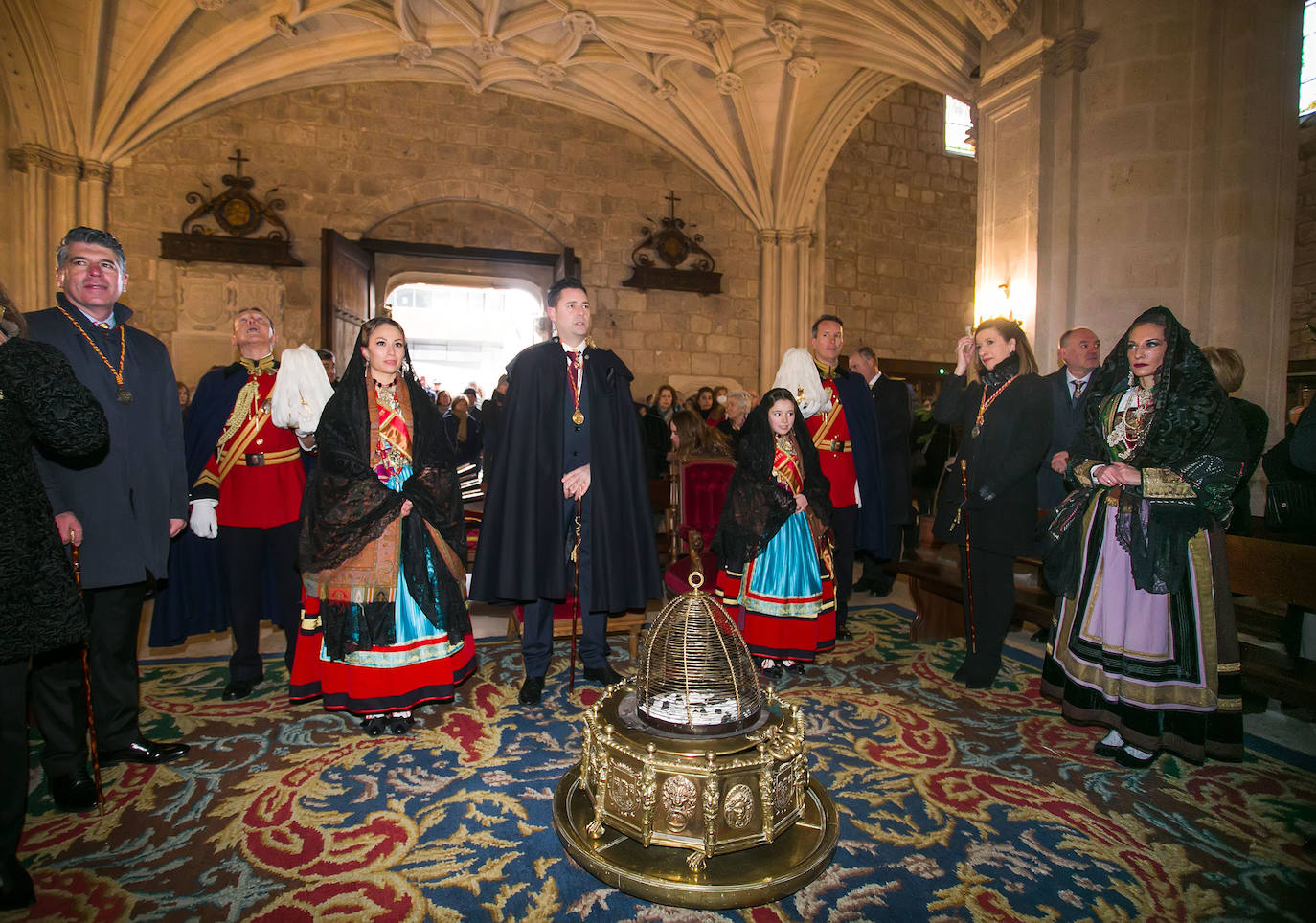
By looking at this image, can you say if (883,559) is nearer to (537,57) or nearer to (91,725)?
(91,725)

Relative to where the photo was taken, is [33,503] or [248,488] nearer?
[33,503]

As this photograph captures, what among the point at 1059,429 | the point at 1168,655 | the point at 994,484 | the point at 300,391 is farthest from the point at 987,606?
the point at 300,391

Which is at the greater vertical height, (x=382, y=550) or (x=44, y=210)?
(x=44, y=210)

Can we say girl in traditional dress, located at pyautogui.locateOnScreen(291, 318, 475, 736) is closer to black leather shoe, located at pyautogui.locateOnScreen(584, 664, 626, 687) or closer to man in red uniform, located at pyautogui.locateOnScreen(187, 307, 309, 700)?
man in red uniform, located at pyautogui.locateOnScreen(187, 307, 309, 700)

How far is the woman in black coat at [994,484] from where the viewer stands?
10.8 feet

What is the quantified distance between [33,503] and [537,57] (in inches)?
352

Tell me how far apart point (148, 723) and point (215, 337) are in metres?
7.01

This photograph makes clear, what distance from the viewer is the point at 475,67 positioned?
8953 millimetres

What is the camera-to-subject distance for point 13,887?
177 centimetres

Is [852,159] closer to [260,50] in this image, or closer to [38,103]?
[260,50]

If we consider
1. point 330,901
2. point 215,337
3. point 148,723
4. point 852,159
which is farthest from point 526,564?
point 852,159

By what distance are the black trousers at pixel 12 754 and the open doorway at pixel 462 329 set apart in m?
18.4

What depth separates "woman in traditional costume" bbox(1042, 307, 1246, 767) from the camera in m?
2.54

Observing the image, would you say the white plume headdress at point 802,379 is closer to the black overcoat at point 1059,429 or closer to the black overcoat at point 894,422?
the black overcoat at point 894,422
